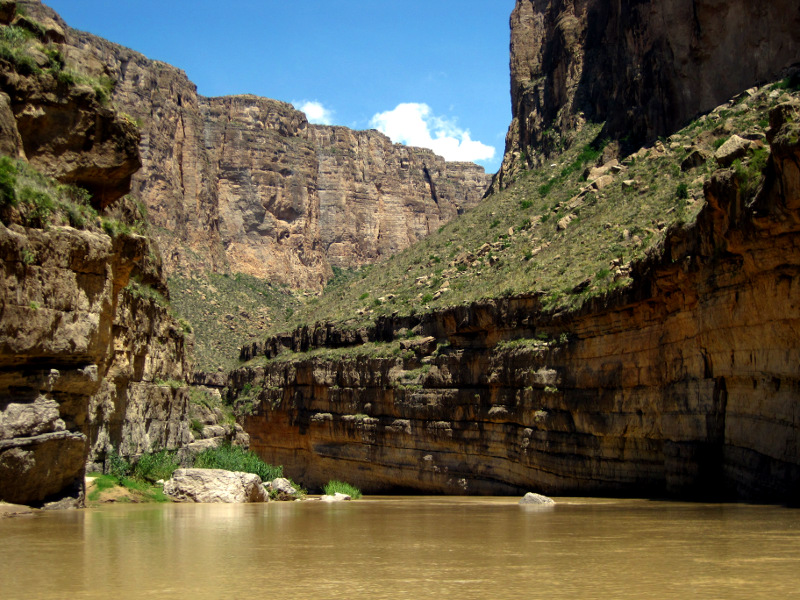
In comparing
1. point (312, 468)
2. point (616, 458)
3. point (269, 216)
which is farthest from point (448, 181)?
point (616, 458)

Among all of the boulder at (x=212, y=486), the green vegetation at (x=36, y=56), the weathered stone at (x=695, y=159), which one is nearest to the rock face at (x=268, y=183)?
the weathered stone at (x=695, y=159)

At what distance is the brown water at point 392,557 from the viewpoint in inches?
287

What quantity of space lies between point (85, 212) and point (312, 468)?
34.2 m

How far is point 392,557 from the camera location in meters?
9.66

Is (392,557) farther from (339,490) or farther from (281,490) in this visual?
(339,490)

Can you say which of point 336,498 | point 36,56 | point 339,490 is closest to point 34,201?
point 36,56

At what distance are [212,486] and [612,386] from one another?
1379 cm

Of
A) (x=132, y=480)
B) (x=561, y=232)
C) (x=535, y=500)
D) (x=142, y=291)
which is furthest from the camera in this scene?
(x=561, y=232)

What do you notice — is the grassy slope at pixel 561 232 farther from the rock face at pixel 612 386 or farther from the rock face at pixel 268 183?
the rock face at pixel 268 183

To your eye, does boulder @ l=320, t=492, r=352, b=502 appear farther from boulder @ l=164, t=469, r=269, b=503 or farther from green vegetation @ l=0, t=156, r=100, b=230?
green vegetation @ l=0, t=156, r=100, b=230

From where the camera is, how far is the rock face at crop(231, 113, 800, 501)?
18438 mm

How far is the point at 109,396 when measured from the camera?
66.2 ft

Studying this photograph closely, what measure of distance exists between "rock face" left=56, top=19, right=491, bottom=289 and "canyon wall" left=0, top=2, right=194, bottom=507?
247ft

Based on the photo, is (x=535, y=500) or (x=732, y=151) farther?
(x=535, y=500)
